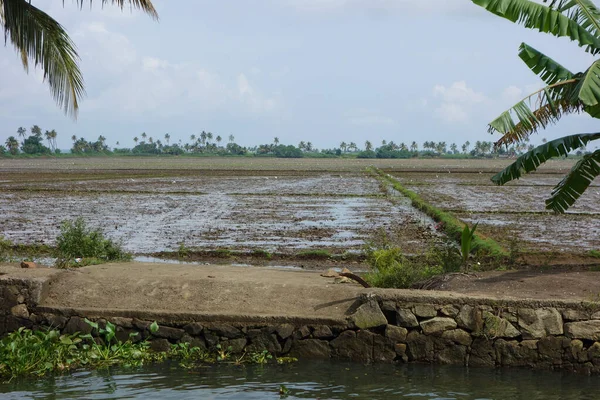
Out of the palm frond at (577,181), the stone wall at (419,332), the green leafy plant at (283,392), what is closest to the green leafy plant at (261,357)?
the stone wall at (419,332)

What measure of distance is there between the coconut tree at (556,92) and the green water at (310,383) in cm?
296

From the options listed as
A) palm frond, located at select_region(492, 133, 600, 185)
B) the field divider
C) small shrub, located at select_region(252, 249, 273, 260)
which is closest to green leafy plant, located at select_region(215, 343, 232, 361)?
palm frond, located at select_region(492, 133, 600, 185)

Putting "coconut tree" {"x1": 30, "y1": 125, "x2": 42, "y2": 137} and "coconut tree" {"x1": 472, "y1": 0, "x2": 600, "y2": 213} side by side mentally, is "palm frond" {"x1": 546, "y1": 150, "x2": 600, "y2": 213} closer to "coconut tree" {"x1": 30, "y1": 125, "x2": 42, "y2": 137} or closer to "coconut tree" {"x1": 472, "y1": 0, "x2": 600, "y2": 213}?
"coconut tree" {"x1": 472, "y1": 0, "x2": 600, "y2": 213}

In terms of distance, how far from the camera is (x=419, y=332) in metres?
7.35

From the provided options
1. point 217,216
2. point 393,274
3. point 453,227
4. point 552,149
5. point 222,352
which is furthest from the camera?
point 217,216

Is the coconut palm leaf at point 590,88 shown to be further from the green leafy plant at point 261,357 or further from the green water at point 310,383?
the green leafy plant at point 261,357

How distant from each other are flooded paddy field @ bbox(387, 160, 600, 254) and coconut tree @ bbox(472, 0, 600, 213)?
5.42 feet

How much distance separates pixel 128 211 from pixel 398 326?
15882 millimetres

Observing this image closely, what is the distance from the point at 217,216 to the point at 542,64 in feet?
42.5

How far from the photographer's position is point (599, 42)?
8883 mm

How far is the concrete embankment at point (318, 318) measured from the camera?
23.5ft

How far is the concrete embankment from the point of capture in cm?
717

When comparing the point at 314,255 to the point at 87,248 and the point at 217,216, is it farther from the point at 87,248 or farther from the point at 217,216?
the point at 217,216

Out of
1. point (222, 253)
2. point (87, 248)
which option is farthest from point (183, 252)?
point (87, 248)
